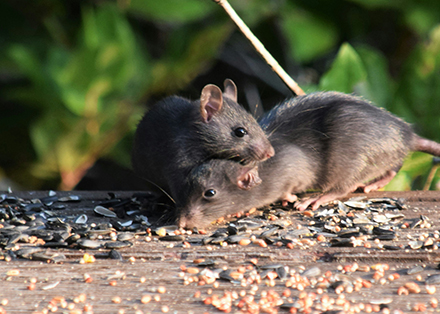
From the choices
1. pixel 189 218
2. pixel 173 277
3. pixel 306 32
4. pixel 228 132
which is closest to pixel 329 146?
pixel 228 132

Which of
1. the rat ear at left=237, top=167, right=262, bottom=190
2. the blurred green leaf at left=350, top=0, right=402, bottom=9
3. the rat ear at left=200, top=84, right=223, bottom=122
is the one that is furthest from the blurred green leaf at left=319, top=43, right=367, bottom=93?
the blurred green leaf at left=350, top=0, right=402, bottom=9

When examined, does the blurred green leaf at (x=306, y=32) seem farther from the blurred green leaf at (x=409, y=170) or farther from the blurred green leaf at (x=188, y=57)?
the blurred green leaf at (x=409, y=170)

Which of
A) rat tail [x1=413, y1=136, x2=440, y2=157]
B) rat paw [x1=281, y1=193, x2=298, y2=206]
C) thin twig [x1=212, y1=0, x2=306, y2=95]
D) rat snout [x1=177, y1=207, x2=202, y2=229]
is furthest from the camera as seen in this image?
rat tail [x1=413, y1=136, x2=440, y2=157]

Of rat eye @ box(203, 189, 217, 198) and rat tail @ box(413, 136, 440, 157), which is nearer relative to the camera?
rat eye @ box(203, 189, 217, 198)

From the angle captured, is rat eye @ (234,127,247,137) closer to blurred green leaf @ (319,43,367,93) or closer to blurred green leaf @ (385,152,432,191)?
blurred green leaf @ (319,43,367,93)

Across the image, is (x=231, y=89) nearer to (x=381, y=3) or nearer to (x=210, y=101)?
(x=210, y=101)

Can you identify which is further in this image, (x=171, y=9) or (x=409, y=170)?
(x=171, y=9)
